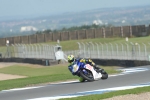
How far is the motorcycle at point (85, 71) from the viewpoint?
65.7ft

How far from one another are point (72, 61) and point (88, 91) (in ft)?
10.6

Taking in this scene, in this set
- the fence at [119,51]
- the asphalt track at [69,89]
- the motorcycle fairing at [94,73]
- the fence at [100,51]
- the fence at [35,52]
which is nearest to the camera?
the asphalt track at [69,89]

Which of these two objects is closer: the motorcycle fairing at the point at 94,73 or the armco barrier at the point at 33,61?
the motorcycle fairing at the point at 94,73

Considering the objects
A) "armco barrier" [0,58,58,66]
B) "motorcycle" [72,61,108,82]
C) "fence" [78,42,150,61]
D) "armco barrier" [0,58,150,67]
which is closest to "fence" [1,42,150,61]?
"fence" [78,42,150,61]

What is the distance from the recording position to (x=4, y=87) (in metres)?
21.9

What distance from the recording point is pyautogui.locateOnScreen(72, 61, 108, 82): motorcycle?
20.0m

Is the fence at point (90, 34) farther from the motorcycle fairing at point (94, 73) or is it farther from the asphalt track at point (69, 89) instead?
the asphalt track at point (69, 89)

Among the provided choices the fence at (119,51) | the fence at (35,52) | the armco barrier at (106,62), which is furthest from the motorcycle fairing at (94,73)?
the fence at (35,52)

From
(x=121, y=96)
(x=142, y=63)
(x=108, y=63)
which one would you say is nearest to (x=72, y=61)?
(x=121, y=96)

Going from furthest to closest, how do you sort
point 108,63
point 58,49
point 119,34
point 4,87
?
point 119,34 < point 58,49 < point 108,63 < point 4,87

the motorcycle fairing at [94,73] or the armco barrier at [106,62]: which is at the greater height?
the motorcycle fairing at [94,73]

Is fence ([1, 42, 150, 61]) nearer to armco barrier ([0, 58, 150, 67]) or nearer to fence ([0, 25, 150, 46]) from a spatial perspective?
armco barrier ([0, 58, 150, 67])

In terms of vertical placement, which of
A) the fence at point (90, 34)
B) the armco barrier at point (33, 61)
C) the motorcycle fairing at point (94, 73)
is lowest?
the armco barrier at point (33, 61)

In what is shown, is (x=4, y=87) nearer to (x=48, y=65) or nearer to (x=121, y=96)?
(x=121, y=96)
